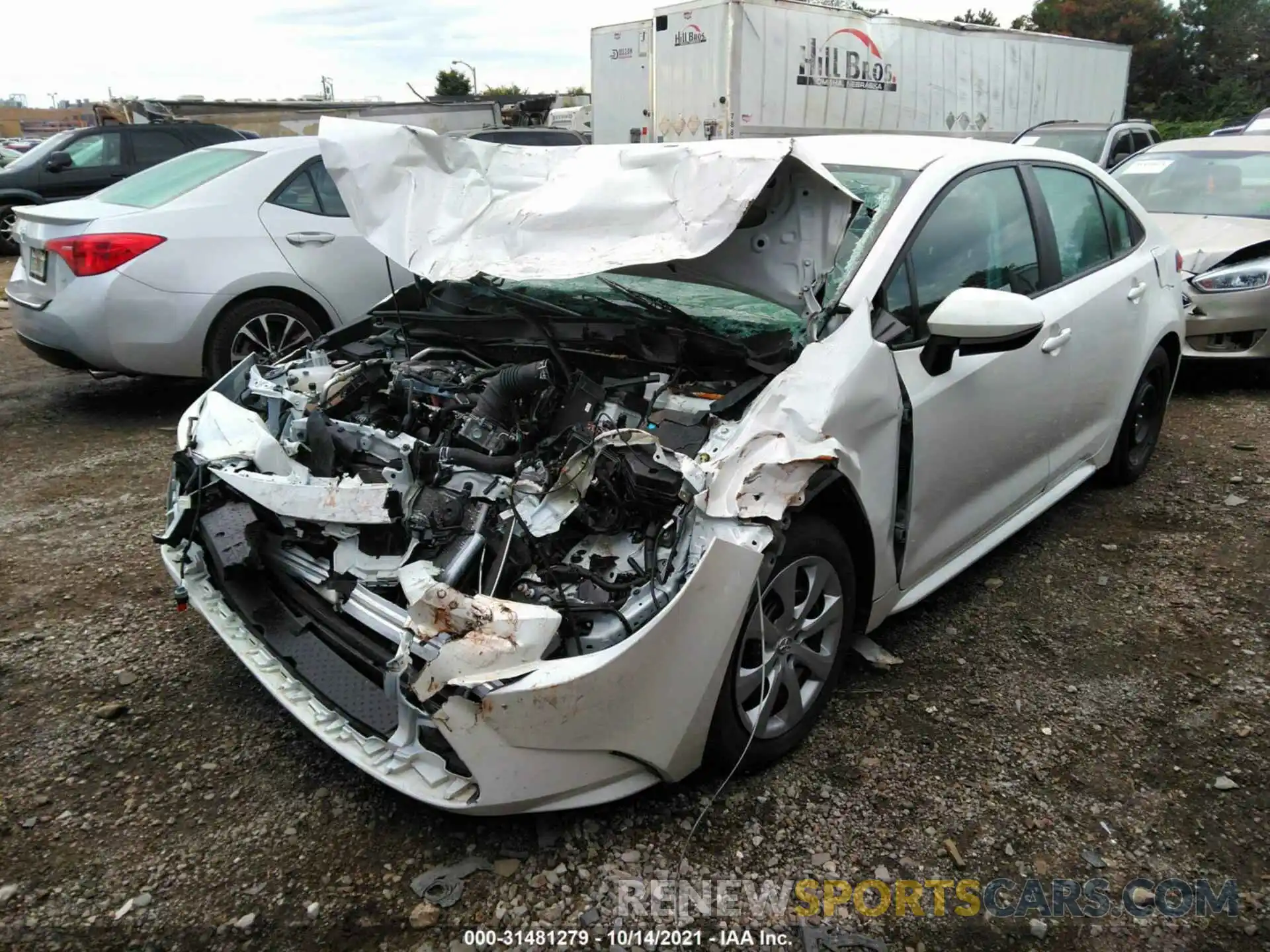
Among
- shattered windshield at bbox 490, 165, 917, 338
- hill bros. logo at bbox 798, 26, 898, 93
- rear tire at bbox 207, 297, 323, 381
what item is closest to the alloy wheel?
shattered windshield at bbox 490, 165, 917, 338

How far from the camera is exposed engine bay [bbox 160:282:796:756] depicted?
2154 millimetres

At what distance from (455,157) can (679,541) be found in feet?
6.14

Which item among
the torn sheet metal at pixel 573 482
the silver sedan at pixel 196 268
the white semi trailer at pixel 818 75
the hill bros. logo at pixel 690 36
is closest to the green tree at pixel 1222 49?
the white semi trailer at pixel 818 75

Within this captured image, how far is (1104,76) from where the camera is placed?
18.3 metres

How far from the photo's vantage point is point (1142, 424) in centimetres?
449

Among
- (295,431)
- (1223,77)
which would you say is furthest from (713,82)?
(1223,77)

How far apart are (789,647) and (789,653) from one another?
0.09 ft

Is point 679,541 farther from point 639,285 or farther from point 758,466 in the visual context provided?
point 639,285

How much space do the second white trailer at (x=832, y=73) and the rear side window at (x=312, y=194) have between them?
25.9 feet

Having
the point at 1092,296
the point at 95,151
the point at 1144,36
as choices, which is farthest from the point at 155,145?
the point at 1144,36

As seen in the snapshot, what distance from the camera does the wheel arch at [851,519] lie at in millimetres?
2385

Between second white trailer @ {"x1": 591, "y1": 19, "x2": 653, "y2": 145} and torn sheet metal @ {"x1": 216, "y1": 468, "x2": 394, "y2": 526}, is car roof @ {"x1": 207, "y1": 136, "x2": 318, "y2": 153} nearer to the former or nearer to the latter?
torn sheet metal @ {"x1": 216, "y1": 468, "x2": 394, "y2": 526}

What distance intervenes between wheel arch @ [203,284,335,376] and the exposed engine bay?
230 cm

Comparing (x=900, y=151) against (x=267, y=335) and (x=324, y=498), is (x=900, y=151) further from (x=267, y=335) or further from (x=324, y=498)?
(x=267, y=335)
